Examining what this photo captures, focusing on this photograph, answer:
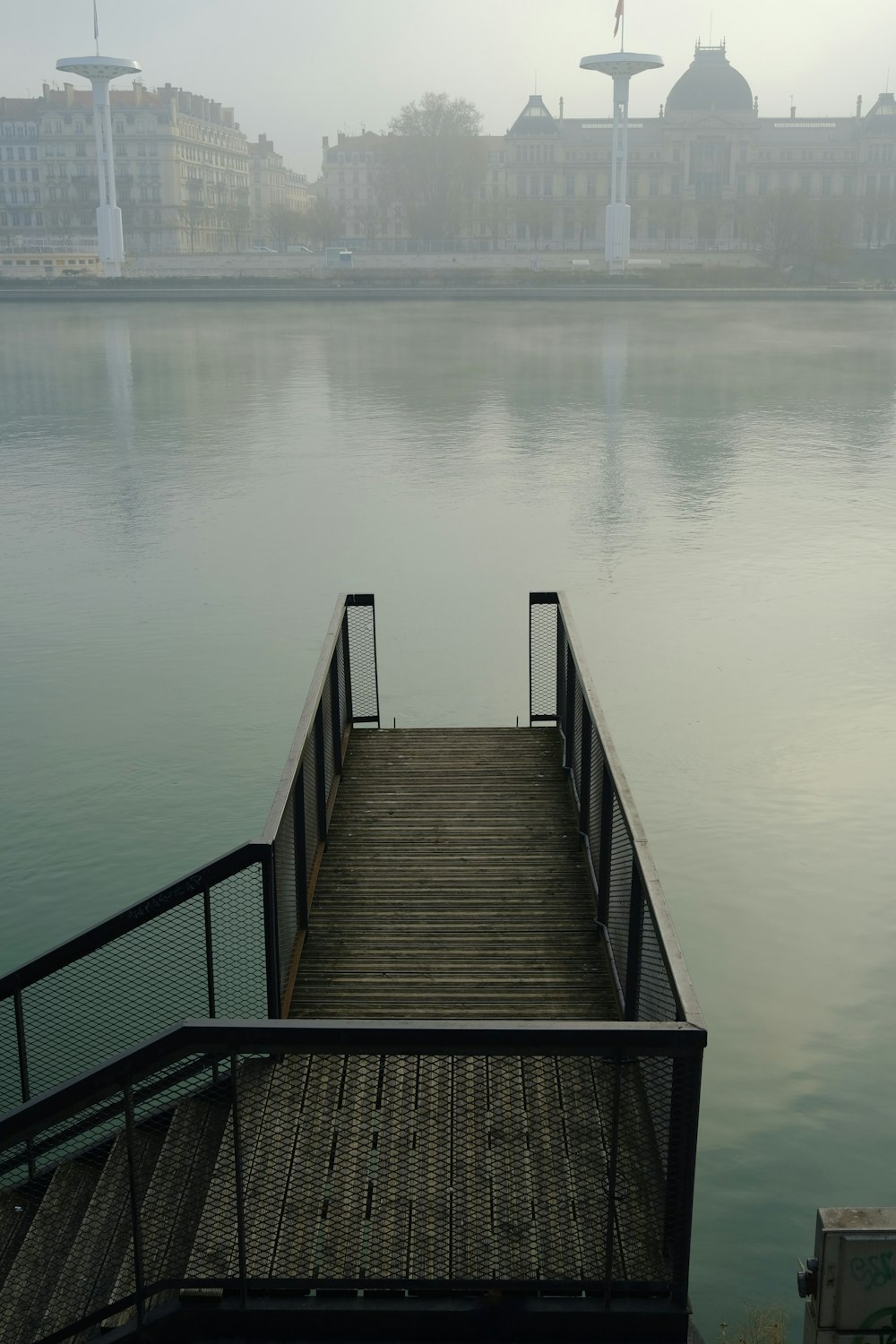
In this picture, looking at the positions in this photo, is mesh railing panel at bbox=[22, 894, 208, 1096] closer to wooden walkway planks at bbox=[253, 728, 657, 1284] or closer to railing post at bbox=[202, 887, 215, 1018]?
wooden walkway planks at bbox=[253, 728, 657, 1284]

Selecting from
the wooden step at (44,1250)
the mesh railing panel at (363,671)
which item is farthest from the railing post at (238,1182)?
the mesh railing panel at (363,671)

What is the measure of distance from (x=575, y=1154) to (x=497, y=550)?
15.7m

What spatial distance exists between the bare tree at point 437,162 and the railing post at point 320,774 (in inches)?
5353

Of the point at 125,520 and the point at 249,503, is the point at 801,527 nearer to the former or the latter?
the point at 249,503

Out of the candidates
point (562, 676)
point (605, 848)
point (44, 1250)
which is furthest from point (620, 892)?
point (562, 676)

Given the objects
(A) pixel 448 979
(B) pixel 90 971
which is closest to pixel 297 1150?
(A) pixel 448 979

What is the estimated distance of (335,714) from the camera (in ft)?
31.1

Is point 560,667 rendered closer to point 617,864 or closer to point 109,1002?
point 617,864

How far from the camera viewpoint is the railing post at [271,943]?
19.1ft

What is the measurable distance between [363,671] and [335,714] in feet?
15.8

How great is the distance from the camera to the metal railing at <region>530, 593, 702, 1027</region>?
4895 millimetres

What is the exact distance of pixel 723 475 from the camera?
86.3ft

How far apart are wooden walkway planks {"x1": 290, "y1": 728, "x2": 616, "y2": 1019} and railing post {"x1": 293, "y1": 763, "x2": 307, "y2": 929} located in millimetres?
209

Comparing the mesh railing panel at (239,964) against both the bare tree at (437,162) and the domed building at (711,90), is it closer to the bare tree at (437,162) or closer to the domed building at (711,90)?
the bare tree at (437,162)
